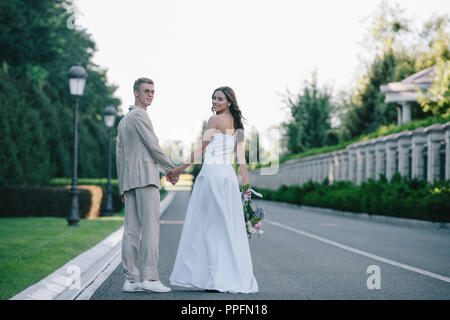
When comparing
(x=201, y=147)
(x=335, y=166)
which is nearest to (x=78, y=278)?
(x=201, y=147)

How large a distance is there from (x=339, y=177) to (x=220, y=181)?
3323cm

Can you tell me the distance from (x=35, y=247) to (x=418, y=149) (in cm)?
1784

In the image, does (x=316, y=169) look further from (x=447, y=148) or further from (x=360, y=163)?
(x=447, y=148)

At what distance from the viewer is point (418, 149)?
25.8 metres

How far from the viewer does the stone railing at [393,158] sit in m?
24.0

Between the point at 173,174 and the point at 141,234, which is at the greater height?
the point at 173,174

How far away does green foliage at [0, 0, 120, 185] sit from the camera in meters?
23.5

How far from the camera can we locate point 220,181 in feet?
25.0

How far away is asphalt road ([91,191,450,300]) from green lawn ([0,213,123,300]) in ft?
3.12

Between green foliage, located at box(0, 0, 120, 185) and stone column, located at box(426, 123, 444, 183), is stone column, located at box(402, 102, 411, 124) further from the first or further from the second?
stone column, located at box(426, 123, 444, 183)

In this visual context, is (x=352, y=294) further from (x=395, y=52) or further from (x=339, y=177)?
(x=395, y=52)

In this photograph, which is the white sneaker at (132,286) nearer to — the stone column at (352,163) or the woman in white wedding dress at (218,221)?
the woman in white wedding dress at (218,221)

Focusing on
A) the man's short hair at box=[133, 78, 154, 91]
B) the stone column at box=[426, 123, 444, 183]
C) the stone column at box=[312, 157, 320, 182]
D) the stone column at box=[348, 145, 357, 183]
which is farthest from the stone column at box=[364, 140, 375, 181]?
the man's short hair at box=[133, 78, 154, 91]

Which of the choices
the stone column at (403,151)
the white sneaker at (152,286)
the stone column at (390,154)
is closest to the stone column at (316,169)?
the stone column at (390,154)
